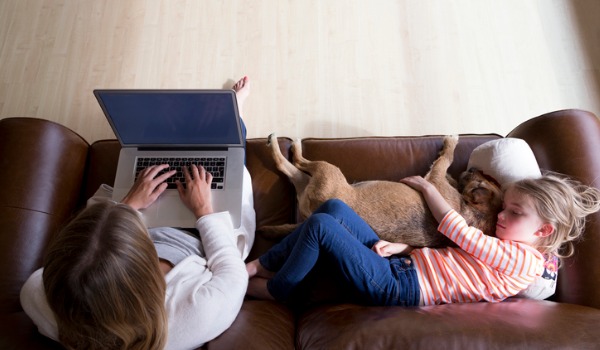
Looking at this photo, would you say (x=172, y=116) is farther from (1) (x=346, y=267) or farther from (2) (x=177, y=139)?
(1) (x=346, y=267)

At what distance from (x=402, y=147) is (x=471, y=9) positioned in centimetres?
163

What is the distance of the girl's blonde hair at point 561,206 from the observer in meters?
1.59

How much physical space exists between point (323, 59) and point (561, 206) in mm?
1834

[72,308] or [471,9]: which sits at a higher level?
[471,9]

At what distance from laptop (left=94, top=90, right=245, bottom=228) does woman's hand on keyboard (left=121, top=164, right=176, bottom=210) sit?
0.17 ft

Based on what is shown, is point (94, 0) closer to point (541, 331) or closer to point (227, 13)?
point (227, 13)

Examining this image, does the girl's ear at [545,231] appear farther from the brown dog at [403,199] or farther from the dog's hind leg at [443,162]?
the dog's hind leg at [443,162]

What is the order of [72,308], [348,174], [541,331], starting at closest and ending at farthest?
1. [72,308]
2. [541,331]
3. [348,174]

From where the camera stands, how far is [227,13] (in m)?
2.98

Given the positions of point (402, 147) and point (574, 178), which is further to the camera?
point (402, 147)

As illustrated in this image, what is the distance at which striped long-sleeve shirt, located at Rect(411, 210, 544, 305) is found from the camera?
158 centimetres

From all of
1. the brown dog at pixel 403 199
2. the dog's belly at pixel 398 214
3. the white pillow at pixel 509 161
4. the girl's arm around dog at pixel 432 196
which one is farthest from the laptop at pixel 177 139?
the white pillow at pixel 509 161

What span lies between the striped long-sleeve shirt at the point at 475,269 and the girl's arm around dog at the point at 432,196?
0.21 feet

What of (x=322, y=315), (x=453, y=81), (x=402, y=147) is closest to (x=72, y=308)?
(x=322, y=315)
